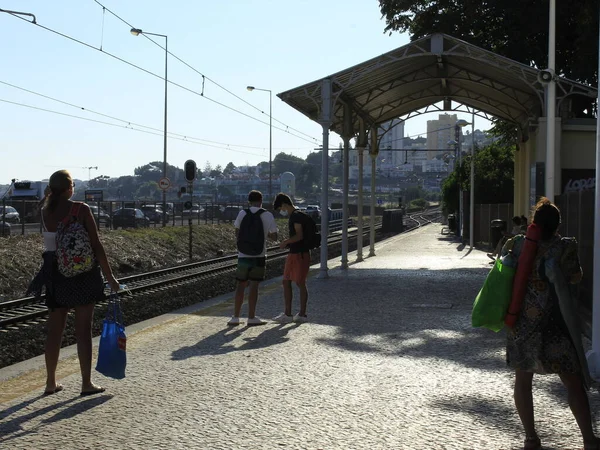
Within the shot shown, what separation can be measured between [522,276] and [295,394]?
2570 mm

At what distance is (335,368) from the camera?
8906 mm

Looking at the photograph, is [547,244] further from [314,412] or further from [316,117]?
[316,117]

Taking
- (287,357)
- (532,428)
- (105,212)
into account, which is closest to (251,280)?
(287,357)

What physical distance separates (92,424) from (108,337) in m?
1.22

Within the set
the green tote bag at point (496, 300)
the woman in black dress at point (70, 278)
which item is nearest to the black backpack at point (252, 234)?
the woman in black dress at point (70, 278)

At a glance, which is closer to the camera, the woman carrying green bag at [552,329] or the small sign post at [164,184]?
the woman carrying green bag at [552,329]

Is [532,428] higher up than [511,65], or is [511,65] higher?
[511,65]

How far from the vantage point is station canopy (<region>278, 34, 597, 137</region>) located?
66.1 ft

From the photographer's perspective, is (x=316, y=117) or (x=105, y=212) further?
(x=105, y=212)

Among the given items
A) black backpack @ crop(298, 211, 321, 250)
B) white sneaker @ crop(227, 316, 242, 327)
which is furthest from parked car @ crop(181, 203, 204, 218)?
white sneaker @ crop(227, 316, 242, 327)

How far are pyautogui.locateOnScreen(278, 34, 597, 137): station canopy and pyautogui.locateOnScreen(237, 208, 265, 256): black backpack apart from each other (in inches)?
363

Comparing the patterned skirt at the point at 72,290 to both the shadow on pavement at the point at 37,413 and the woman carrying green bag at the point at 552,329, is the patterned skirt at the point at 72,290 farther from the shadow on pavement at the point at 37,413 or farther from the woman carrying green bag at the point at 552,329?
the woman carrying green bag at the point at 552,329

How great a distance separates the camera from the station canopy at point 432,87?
20.2 meters

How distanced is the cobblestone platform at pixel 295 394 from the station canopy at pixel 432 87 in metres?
8.84
